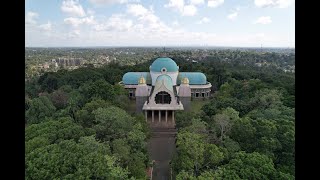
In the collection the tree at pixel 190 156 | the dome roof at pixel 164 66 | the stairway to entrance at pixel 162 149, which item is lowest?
the stairway to entrance at pixel 162 149

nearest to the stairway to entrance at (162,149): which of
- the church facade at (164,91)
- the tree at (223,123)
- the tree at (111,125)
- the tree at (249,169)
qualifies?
the church facade at (164,91)

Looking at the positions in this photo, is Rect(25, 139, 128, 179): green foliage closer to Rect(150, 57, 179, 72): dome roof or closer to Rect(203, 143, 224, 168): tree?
Rect(203, 143, 224, 168): tree

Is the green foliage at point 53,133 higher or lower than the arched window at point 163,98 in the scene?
lower

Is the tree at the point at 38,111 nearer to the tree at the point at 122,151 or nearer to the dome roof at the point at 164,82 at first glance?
the tree at the point at 122,151

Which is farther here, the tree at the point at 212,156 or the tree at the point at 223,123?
the tree at the point at 223,123

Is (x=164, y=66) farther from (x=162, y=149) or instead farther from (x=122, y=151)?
(x=122, y=151)

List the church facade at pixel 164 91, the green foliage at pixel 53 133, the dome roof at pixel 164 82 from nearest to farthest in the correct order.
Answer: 1. the green foliage at pixel 53 133
2. the church facade at pixel 164 91
3. the dome roof at pixel 164 82

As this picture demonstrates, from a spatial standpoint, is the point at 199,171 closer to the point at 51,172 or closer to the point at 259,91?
the point at 51,172
